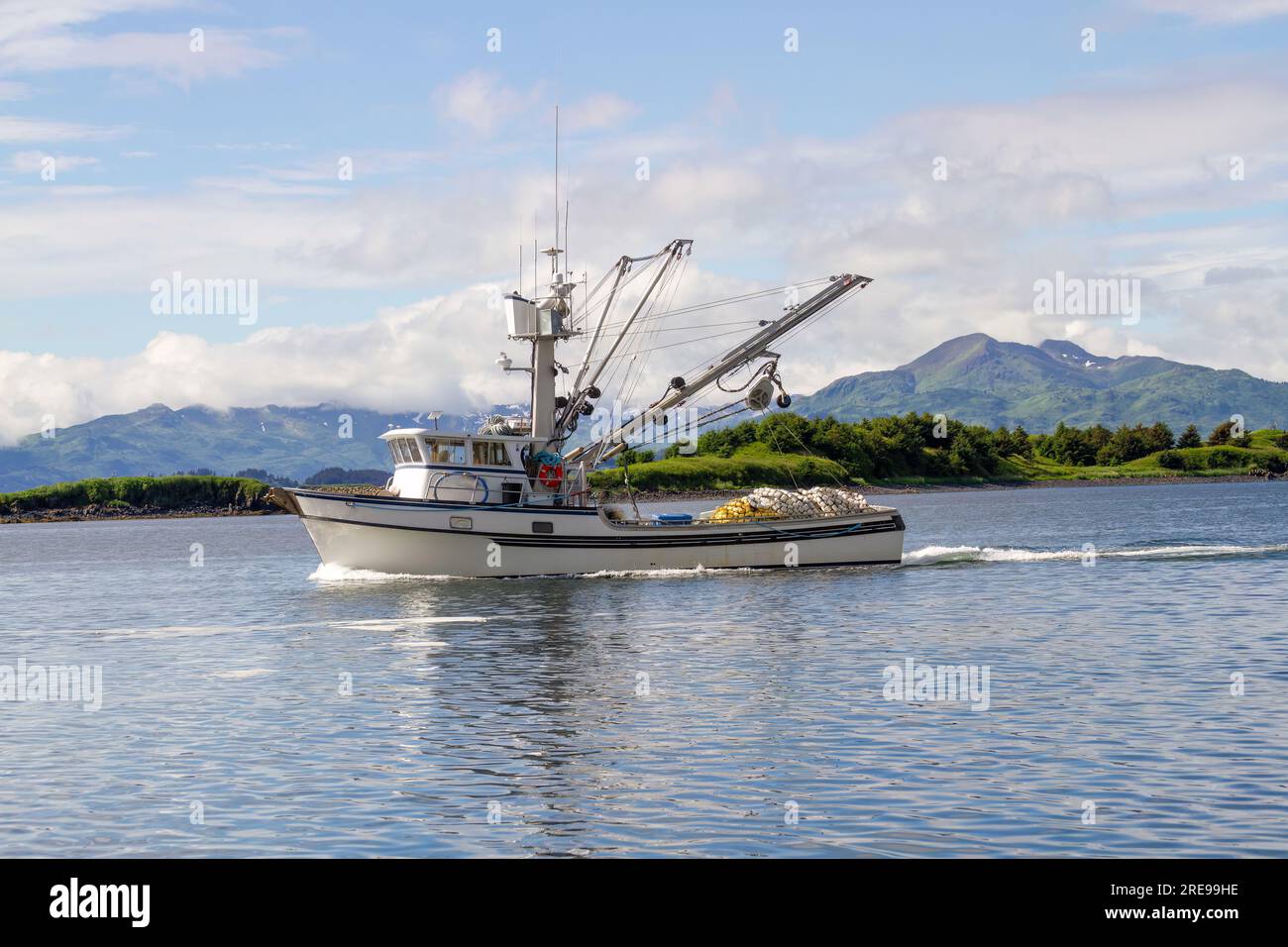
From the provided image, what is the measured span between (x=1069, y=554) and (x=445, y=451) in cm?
3234

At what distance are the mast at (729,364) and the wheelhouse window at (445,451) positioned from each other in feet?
17.1

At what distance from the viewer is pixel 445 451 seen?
54.5 metres

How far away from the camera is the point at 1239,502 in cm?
13812

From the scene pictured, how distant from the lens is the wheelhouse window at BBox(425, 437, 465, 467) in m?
54.3

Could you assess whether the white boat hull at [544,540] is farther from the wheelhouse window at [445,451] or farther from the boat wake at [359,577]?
the wheelhouse window at [445,451]

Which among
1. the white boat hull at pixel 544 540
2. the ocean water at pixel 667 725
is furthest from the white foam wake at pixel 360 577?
the ocean water at pixel 667 725

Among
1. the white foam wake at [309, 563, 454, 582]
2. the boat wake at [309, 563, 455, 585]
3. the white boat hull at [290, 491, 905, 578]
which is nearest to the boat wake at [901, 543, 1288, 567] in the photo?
the white boat hull at [290, 491, 905, 578]

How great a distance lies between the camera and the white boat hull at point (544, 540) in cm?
5381

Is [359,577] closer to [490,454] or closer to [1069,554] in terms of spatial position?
[490,454]

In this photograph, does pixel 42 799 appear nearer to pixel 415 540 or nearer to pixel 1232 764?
pixel 1232 764

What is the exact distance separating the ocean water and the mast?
9.83m

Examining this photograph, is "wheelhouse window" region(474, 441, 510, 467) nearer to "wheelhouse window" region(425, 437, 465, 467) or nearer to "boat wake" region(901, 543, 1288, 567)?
"wheelhouse window" region(425, 437, 465, 467)
